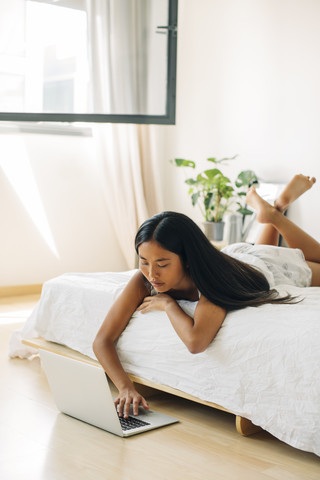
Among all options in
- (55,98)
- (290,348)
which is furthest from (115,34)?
(290,348)

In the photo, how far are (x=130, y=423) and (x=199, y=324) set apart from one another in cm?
35

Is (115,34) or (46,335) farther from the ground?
(115,34)

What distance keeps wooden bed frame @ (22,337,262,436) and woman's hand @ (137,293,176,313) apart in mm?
227

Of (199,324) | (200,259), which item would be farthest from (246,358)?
(200,259)

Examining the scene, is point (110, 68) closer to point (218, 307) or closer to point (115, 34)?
point (115, 34)

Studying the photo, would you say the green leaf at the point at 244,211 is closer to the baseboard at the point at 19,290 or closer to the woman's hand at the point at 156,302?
the baseboard at the point at 19,290

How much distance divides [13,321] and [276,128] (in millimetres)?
1933

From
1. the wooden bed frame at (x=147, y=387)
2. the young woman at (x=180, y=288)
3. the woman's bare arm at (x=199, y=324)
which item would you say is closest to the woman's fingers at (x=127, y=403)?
the young woman at (x=180, y=288)

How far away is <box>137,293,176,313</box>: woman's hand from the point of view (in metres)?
2.03

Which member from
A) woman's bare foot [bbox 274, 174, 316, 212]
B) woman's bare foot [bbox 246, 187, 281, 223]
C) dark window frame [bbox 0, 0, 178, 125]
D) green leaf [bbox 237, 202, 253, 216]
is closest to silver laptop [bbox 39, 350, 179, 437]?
woman's bare foot [bbox 246, 187, 281, 223]

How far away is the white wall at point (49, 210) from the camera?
13.2 ft

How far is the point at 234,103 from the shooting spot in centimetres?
417

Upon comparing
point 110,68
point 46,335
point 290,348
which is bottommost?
point 46,335

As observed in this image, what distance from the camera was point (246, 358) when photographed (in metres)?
1.79
